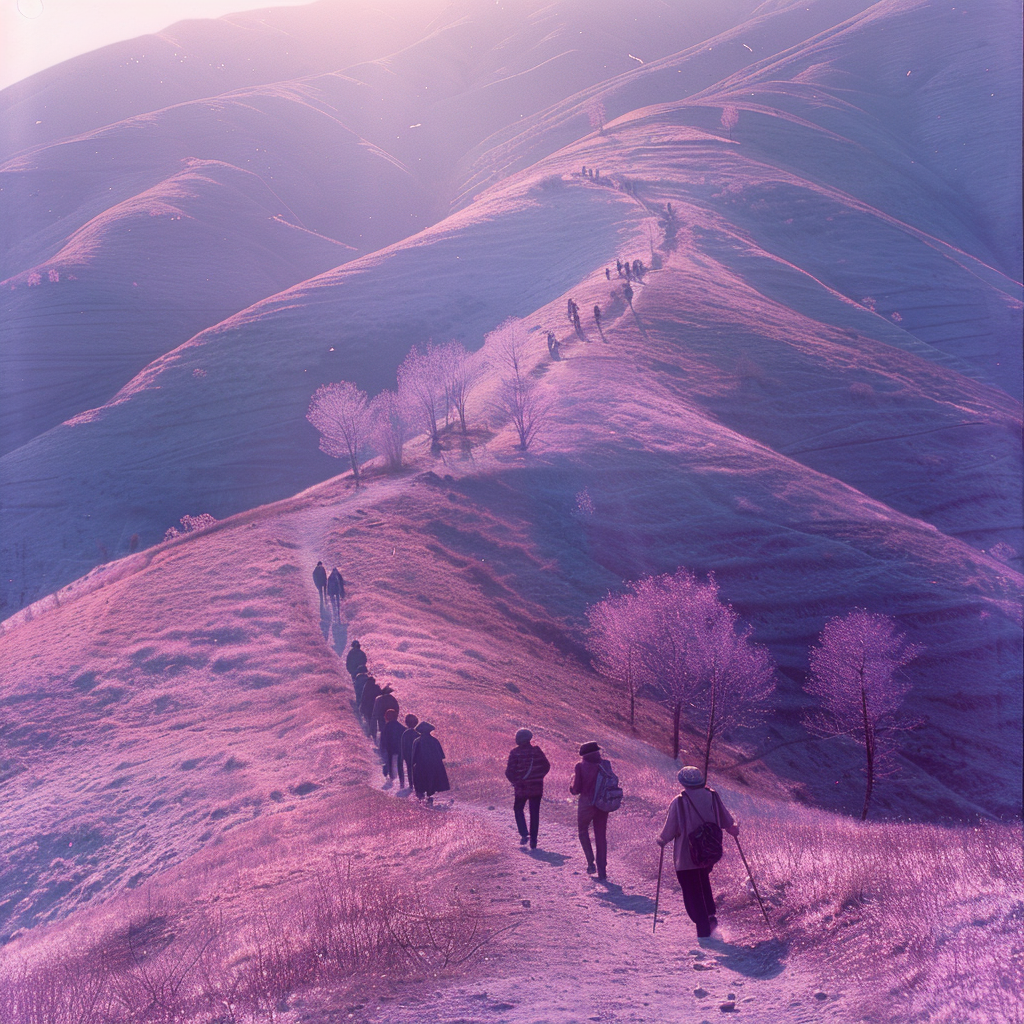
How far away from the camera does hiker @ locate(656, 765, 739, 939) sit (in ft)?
29.2

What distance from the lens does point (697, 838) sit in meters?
8.90

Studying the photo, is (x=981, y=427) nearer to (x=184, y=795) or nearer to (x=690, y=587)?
(x=690, y=587)

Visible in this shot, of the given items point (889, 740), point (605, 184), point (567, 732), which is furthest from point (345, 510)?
point (605, 184)

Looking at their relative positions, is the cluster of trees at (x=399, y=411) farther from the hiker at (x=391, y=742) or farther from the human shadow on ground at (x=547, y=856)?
the human shadow on ground at (x=547, y=856)

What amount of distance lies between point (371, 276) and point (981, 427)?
6696cm

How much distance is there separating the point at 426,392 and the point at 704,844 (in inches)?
2113

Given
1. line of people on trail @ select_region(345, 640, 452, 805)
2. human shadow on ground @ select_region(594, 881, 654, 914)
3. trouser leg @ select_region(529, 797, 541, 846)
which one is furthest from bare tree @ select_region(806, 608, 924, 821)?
human shadow on ground @ select_region(594, 881, 654, 914)

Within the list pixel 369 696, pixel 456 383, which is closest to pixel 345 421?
pixel 456 383

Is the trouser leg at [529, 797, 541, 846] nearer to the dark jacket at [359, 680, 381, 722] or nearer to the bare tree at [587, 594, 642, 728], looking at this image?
the dark jacket at [359, 680, 381, 722]

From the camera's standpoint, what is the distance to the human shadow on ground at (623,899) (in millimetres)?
10145

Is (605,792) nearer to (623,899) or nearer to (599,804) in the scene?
(599,804)

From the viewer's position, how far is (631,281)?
8169cm

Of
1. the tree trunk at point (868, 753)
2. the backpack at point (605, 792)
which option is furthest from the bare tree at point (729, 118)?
the backpack at point (605, 792)

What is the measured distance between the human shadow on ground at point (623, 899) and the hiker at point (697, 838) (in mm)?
1067
